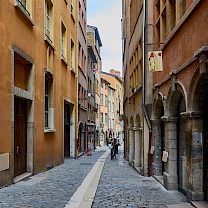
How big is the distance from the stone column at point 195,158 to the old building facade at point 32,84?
4.49m

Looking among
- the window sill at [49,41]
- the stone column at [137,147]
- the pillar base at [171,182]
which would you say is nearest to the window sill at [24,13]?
the window sill at [49,41]

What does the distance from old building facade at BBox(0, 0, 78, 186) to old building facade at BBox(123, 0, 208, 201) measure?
3.70 m

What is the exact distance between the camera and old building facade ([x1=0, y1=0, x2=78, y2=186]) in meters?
9.30

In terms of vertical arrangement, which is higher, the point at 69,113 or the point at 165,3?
the point at 165,3

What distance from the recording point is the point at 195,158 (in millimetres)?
7250

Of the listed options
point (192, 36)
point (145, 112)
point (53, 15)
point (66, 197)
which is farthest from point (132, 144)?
point (192, 36)

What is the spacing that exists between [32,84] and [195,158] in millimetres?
6433

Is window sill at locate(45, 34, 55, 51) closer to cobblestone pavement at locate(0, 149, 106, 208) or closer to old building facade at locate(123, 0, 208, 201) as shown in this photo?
old building facade at locate(123, 0, 208, 201)

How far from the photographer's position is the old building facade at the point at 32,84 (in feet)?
30.5

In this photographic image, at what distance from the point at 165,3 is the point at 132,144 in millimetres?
9732

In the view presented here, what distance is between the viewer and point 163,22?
11023 mm

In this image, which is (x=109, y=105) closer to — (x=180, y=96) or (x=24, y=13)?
(x=24, y=13)

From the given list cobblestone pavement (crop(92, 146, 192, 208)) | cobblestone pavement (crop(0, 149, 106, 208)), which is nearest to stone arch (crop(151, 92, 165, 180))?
cobblestone pavement (crop(92, 146, 192, 208))

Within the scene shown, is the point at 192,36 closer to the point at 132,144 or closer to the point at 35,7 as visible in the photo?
the point at 35,7
